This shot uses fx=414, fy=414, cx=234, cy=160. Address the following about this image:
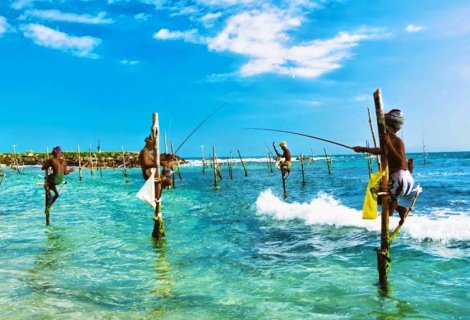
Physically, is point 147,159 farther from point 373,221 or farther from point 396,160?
point 373,221

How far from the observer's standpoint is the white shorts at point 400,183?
20.6 feet

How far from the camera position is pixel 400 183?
6266 millimetres

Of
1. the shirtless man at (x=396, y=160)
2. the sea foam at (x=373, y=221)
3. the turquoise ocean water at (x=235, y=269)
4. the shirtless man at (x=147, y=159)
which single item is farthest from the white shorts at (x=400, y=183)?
the shirtless man at (x=147, y=159)

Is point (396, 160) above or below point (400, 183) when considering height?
above

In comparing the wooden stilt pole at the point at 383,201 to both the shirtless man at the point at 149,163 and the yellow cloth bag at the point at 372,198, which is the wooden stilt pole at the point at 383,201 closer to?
the yellow cloth bag at the point at 372,198

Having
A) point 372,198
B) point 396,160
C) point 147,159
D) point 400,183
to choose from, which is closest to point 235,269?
point 372,198

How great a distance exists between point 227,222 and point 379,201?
936 centimetres

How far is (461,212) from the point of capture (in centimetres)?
1463

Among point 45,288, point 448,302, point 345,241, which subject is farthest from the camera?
point 345,241

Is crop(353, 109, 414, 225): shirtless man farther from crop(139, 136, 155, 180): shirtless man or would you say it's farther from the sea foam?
crop(139, 136, 155, 180): shirtless man

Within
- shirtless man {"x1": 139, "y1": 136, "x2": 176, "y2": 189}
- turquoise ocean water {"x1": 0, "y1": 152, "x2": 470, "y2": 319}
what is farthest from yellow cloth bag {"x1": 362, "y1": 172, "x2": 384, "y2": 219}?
shirtless man {"x1": 139, "y1": 136, "x2": 176, "y2": 189}

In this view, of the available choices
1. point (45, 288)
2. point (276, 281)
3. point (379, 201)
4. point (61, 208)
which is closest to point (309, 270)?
point (276, 281)

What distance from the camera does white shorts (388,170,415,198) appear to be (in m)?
6.27

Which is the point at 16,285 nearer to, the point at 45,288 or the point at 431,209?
the point at 45,288
